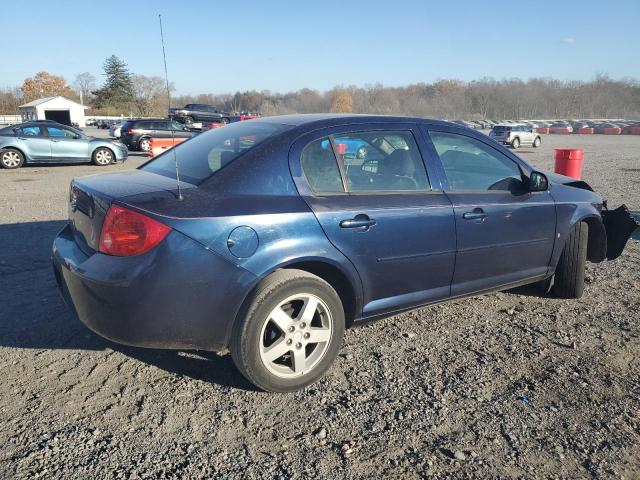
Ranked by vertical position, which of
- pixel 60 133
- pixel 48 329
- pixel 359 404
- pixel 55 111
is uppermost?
pixel 55 111

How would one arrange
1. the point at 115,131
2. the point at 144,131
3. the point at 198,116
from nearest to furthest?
the point at 144,131, the point at 198,116, the point at 115,131

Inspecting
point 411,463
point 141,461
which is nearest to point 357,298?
point 411,463

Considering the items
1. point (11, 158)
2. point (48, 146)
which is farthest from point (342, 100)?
point (11, 158)

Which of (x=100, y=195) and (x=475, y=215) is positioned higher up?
(x=100, y=195)

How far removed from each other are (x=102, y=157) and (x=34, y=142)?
1.97 m

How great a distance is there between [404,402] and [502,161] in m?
2.19

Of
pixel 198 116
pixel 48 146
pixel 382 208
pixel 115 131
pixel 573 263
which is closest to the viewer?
pixel 382 208

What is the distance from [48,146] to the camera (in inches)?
622

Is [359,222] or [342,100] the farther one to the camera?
[342,100]

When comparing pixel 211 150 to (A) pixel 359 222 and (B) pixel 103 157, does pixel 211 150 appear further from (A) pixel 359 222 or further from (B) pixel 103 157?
(B) pixel 103 157

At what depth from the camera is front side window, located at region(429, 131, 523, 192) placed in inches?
153

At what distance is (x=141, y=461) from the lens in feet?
8.14

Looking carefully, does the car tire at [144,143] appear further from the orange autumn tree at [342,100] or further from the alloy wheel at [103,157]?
the orange autumn tree at [342,100]

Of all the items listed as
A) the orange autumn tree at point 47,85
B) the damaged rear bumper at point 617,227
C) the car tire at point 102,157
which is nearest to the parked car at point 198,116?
the car tire at point 102,157
